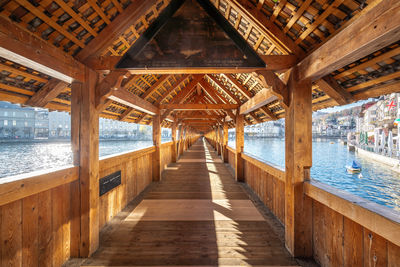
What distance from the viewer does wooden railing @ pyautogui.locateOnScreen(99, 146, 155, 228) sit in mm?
3641

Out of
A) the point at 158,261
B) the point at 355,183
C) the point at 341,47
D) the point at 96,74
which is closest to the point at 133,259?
the point at 158,261

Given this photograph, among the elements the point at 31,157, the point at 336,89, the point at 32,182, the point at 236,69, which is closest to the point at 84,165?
→ the point at 32,182

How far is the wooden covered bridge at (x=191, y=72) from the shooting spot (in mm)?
1918

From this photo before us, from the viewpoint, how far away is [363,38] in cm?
169

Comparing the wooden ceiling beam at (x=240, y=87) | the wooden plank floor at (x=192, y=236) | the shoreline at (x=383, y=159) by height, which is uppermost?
the wooden ceiling beam at (x=240, y=87)

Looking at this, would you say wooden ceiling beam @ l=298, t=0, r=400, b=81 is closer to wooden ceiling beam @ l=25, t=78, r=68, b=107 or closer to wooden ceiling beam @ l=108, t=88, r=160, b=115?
wooden ceiling beam @ l=108, t=88, r=160, b=115

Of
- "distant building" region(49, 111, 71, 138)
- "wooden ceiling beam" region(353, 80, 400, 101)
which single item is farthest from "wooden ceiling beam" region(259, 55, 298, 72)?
"distant building" region(49, 111, 71, 138)

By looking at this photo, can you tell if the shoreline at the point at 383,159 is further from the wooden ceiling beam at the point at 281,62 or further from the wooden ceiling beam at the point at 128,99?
the wooden ceiling beam at the point at 128,99

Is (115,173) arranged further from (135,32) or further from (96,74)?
(135,32)

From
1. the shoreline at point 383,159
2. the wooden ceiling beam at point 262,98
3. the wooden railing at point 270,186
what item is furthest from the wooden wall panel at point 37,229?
the shoreline at point 383,159

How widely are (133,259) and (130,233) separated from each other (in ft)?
2.41

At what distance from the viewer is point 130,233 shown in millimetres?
3395

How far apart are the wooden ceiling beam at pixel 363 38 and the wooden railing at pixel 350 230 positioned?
165 centimetres

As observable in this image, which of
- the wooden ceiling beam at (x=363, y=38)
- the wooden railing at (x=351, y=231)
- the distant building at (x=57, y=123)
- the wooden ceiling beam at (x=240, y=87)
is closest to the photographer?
the wooden ceiling beam at (x=363, y=38)
